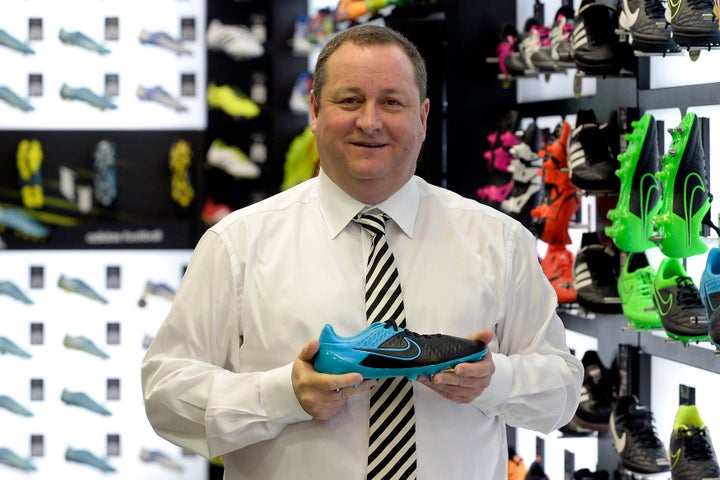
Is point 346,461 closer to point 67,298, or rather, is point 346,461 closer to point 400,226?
point 400,226

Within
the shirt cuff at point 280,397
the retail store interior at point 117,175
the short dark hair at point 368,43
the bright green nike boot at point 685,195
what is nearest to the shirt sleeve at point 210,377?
the shirt cuff at point 280,397

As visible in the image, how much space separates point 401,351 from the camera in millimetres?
2188

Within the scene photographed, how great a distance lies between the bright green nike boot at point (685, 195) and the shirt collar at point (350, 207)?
1.23 metres

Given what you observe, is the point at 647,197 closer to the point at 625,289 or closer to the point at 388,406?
the point at 625,289

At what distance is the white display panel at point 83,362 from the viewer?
7.40 meters

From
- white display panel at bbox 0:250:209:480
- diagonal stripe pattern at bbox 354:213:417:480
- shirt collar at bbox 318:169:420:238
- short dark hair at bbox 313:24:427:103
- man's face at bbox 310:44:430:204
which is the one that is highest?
short dark hair at bbox 313:24:427:103

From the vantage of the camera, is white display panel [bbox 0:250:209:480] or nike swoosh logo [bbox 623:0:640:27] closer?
nike swoosh logo [bbox 623:0:640:27]

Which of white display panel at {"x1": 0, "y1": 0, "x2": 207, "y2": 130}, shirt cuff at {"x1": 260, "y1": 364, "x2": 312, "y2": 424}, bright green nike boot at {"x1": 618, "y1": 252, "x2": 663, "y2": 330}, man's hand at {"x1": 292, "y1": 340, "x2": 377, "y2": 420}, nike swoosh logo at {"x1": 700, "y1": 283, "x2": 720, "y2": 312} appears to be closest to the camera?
man's hand at {"x1": 292, "y1": 340, "x2": 377, "y2": 420}

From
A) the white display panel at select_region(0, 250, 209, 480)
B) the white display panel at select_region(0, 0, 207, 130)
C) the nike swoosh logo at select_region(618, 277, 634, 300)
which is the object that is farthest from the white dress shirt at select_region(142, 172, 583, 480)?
the white display panel at select_region(0, 0, 207, 130)

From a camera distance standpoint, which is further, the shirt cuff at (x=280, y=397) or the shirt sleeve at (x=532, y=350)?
the shirt sleeve at (x=532, y=350)

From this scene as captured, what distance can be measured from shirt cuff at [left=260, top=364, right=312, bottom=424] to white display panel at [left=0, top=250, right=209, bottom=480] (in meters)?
5.22

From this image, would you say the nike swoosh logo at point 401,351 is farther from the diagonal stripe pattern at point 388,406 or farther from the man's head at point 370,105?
the man's head at point 370,105

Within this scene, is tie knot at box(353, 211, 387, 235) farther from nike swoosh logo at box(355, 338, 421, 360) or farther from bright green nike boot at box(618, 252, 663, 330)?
bright green nike boot at box(618, 252, 663, 330)

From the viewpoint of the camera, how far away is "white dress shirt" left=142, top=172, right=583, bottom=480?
232cm
